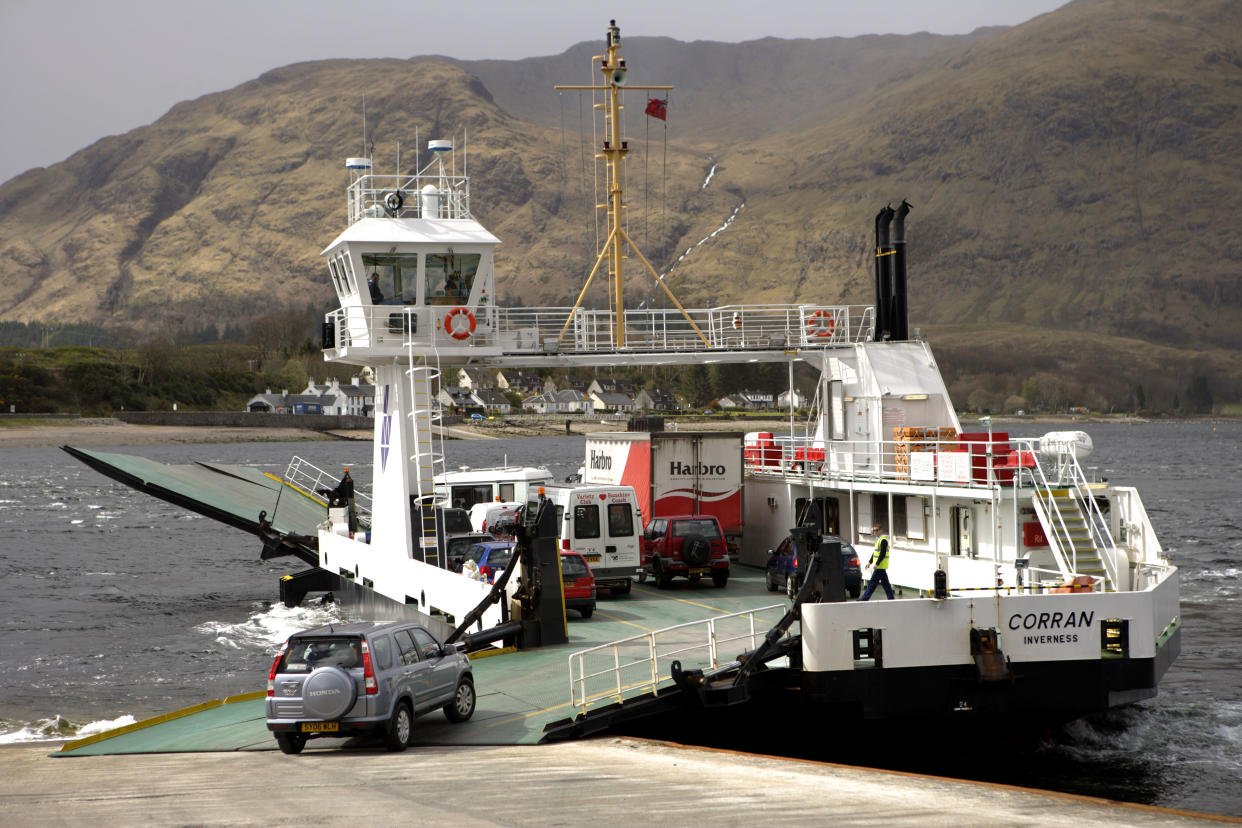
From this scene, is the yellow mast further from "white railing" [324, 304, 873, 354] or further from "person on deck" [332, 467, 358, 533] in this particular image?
"person on deck" [332, 467, 358, 533]

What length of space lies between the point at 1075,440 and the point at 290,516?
2445cm

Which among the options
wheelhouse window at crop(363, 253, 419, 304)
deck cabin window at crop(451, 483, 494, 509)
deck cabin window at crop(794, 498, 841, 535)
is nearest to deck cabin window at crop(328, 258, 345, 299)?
wheelhouse window at crop(363, 253, 419, 304)

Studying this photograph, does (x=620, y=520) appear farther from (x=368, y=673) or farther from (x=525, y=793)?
(x=525, y=793)

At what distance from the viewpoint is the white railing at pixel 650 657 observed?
1502 centimetres

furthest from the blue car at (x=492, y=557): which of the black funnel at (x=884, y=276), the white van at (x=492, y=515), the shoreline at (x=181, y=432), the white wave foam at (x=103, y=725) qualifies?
the shoreline at (x=181, y=432)

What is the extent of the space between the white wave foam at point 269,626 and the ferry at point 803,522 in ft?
3.10

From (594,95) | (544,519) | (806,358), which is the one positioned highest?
(594,95)

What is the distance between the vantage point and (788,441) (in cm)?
2892

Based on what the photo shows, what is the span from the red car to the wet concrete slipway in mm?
6500

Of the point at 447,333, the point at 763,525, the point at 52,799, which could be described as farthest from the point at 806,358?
the point at 52,799

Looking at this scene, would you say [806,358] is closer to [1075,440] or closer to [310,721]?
[1075,440]

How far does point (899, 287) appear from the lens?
28875 mm

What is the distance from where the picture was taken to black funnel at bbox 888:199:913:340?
1119 inches

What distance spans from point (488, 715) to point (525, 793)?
3705 mm
